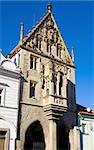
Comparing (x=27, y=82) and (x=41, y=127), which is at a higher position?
(x=27, y=82)

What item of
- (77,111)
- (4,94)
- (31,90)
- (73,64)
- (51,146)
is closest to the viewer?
(4,94)

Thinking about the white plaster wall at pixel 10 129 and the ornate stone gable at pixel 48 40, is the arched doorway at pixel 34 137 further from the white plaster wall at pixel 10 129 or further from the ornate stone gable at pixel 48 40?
the ornate stone gable at pixel 48 40

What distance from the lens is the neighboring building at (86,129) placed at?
1133 inches

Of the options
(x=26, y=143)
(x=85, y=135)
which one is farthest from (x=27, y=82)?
(x=85, y=135)

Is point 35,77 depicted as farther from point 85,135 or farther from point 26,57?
point 85,135

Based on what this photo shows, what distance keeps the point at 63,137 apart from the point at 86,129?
3.66 metres

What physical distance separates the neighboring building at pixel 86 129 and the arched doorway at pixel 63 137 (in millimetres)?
2094

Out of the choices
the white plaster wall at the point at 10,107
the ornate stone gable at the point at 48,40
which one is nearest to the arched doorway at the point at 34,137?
the white plaster wall at the point at 10,107

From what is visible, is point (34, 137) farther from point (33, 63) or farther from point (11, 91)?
point (33, 63)

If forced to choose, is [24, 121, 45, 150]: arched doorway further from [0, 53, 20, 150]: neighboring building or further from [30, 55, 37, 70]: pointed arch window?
[30, 55, 37, 70]: pointed arch window

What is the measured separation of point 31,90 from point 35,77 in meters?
1.54

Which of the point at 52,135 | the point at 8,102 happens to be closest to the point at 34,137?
the point at 52,135

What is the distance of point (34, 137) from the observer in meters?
25.3

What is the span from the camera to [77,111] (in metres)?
29.0
